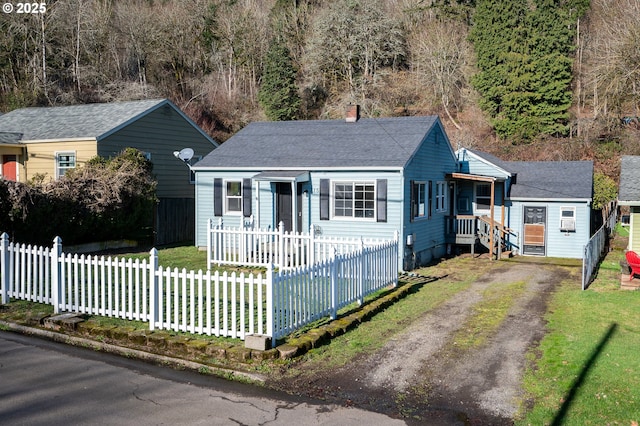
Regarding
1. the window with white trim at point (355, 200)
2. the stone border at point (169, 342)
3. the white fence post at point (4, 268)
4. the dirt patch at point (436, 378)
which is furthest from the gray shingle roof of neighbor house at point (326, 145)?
the white fence post at point (4, 268)

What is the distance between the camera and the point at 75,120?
2605 cm

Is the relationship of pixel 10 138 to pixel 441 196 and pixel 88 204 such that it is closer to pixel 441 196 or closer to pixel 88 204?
pixel 88 204

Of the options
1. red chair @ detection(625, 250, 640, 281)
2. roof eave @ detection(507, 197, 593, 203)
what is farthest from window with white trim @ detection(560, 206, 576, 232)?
red chair @ detection(625, 250, 640, 281)

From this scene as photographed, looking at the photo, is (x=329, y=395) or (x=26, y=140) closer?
(x=329, y=395)

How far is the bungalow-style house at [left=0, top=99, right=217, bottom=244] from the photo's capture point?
23.6 m

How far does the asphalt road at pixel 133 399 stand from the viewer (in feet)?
20.1

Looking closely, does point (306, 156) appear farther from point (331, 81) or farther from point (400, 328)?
point (331, 81)

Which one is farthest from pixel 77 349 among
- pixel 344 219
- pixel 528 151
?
pixel 528 151

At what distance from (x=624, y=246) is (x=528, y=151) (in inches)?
524

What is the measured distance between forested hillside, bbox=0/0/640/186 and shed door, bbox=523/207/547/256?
13569 millimetres

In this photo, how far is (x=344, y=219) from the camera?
18812mm

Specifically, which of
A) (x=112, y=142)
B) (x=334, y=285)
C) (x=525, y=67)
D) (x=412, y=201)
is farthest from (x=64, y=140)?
(x=525, y=67)

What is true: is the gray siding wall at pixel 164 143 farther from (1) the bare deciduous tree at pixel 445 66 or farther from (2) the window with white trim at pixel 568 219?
(1) the bare deciduous tree at pixel 445 66

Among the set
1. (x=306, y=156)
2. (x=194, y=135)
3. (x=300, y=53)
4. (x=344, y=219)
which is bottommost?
(x=344, y=219)
